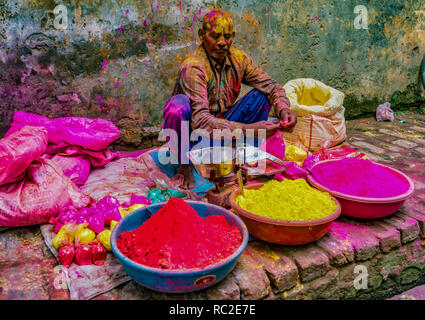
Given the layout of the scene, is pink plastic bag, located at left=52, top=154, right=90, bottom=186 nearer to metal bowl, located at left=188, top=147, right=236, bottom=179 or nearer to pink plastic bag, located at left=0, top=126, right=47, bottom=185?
pink plastic bag, located at left=0, top=126, right=47, bottom=185

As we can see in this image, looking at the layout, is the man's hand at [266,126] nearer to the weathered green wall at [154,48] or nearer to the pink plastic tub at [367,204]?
the pink plastic tub at [367,204]

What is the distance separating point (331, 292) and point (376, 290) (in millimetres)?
388

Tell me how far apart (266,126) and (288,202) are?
82 centimetres

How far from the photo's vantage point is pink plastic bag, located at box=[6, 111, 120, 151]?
2779mm

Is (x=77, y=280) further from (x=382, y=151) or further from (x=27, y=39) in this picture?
(x=382, y=151)

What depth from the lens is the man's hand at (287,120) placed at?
2818 mm

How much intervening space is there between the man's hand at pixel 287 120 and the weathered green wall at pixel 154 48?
133 centimetres

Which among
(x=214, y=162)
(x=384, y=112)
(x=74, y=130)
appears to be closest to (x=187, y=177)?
(x=214, y=162)

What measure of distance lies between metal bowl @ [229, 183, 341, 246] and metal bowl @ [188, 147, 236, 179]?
11.6 inches

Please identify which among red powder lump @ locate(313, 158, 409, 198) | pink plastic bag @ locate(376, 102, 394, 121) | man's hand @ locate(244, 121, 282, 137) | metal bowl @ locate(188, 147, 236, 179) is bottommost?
pink plastic bag @ locate(376, 102, 394, 121)

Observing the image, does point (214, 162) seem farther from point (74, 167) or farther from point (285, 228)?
point (74, 167)

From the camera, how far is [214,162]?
2230 mm

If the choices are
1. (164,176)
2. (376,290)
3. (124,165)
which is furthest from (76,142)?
(376,290)

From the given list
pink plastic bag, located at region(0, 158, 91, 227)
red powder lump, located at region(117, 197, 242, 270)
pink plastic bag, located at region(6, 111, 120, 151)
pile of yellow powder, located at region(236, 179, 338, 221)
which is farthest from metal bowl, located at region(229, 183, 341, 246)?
pink plastic bag, located at region(6, 111, 120, 151)
